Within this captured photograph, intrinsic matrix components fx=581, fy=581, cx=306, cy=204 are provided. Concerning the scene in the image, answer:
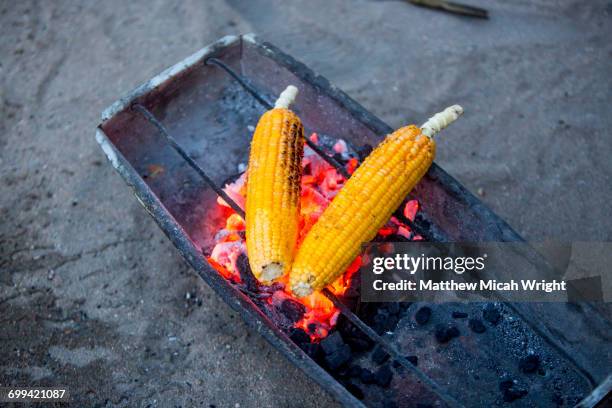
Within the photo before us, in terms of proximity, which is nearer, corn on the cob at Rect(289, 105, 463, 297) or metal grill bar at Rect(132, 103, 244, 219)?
corn on the cob at Rect(289, 105, 463, 297)

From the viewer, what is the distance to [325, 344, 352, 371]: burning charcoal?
2.95 metres

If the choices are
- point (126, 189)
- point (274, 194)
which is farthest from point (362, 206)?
point (126, 189)

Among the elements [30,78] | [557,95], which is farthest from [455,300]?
[30,78]

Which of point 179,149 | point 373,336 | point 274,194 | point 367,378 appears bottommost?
point 367,378

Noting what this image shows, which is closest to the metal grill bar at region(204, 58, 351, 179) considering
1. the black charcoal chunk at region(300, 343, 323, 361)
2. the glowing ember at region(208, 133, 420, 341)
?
the glowing ember at region(208, 133, 420, 341)

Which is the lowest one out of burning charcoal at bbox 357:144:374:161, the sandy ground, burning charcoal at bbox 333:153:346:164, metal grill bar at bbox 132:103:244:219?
the sandy ground

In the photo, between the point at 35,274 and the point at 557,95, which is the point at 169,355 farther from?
the point at 557,95

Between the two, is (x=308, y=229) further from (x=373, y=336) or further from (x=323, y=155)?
(x=373, y=336)

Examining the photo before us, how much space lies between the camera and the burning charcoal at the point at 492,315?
10.0ft

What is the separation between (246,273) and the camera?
3.23 meters

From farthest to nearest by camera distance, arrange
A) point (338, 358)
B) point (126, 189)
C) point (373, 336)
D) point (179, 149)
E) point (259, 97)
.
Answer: point (126, 189)
point (259, 97)
point (179, 149)
point (338, 358)
point (373, 336)

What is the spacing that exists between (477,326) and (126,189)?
2.76m

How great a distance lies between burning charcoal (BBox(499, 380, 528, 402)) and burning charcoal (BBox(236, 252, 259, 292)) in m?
→ 1.36

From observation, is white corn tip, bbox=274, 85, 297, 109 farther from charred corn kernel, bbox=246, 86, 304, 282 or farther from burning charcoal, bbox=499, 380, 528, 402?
burning charcoal, bbox=499, 380, 528, 402
